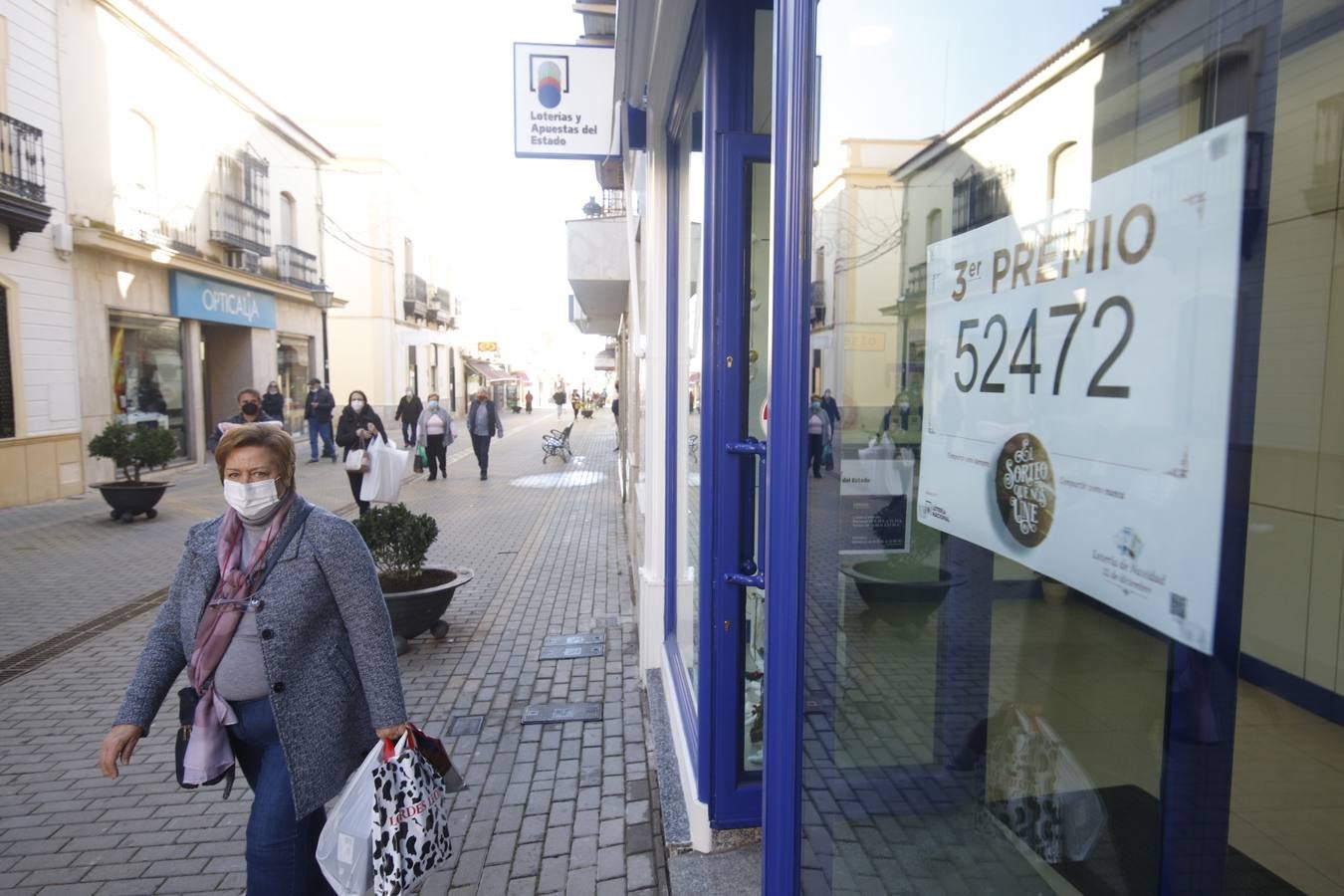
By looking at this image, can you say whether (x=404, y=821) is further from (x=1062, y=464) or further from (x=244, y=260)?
(x=244, y=260)

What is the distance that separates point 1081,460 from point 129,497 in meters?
12.8

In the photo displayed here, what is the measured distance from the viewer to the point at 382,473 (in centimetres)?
972

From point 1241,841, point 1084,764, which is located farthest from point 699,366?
point 1241,841

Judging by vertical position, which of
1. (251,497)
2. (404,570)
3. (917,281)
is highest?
(917,281)

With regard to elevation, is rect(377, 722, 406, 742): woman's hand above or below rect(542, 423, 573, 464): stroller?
above

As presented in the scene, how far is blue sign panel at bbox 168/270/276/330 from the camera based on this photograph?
17.4 meters

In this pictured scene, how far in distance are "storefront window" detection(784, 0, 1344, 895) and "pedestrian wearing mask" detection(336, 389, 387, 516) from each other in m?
9.49

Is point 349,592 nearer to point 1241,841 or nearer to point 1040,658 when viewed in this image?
point 1040,658

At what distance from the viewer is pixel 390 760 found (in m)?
2.39

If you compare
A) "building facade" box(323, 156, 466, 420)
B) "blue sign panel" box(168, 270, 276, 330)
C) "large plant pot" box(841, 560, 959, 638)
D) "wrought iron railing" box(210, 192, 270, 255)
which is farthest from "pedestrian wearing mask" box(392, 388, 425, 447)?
"large plant pot" box(841, 560, 959, 638)

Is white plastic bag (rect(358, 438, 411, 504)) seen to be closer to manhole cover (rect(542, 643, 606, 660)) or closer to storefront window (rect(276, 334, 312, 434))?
manhole cover (rect(542, 643, 606, 660))

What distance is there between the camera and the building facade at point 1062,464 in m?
0.85

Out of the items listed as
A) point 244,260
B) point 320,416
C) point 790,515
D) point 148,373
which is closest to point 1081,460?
point 790,515

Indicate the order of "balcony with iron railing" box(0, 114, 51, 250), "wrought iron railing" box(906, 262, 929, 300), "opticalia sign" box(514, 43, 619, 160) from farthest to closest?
1. "balcony with iron railing" box(0, 114, 51, 250)
2. "opticalia sign" box(514, 43, 619, 160)
3. "wrought iron railing" box(906, 262, 929, 300)
